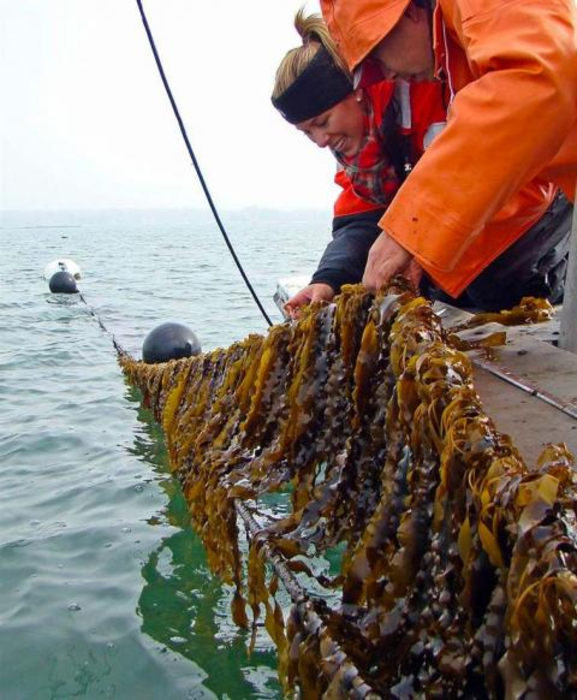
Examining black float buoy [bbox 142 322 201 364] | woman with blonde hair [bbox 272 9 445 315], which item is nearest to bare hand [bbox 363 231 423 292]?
woman with blonde hair [bbox 272 9 445 315]

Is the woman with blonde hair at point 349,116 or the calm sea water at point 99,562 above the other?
the woman with blonde hair at point 349,116

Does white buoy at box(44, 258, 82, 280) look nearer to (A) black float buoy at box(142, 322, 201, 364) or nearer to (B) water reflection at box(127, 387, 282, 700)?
(A) black float buoy at box(142, 322, 201, 364)

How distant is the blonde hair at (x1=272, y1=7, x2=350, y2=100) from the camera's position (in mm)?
3039

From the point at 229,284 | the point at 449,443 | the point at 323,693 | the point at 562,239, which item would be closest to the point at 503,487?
the point at 449,443

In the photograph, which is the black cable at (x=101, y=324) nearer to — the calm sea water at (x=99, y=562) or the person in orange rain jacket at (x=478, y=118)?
the calm sea water at (x=99, y=562)

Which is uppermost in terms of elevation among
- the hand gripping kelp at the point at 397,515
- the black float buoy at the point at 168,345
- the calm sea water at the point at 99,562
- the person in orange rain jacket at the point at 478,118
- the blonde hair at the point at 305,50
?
the blonde hair at the point at 305,50

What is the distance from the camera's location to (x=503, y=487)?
44.4 inches

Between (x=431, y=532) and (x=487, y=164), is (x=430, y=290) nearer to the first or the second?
(x=487, y=164)

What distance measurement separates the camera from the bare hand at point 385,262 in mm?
2121

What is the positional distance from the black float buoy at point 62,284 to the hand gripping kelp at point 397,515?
18.7 meters

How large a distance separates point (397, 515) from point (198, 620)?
7.68ft

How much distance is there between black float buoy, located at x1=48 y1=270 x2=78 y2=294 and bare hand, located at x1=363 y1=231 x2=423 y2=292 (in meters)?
19.4

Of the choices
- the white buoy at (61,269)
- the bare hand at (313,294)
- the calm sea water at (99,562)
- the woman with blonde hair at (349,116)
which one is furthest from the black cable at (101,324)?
the woman with blonde hair at (349,116)

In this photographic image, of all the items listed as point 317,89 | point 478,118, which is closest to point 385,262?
point 478,118
